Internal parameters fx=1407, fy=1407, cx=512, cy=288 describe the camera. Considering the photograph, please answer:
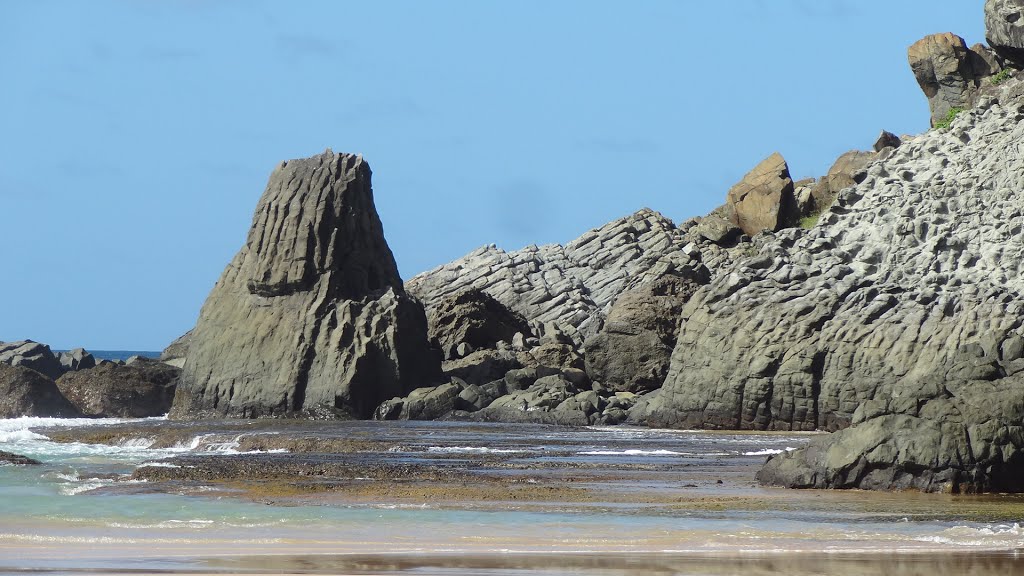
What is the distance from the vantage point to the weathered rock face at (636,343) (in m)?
56.3

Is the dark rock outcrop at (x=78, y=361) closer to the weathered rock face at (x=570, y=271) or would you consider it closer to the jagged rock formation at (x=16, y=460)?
the weathered rock face at (x=570, y=271)

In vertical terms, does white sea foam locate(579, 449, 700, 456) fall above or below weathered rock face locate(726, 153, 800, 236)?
below

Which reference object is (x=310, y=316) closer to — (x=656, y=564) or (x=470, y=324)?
(x=470, y=324)

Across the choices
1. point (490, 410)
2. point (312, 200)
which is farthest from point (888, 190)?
point (312, 200)

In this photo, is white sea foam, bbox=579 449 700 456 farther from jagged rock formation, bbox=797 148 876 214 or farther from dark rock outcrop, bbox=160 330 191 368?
dark rock outcrop, bbox=160 330 191 368

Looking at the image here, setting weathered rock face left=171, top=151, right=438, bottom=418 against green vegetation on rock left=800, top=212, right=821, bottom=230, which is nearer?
weathered rock face left=171, top=151, right=438, bottom=418

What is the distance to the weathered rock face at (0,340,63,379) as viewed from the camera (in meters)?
72.2

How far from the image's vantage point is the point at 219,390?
55938mm

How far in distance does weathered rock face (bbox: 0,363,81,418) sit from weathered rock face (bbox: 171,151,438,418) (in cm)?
453

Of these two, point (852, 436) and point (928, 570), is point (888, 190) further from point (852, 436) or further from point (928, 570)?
point (928, 570)

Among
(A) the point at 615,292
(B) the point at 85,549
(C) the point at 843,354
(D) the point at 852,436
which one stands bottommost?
(B) the point at 85,549

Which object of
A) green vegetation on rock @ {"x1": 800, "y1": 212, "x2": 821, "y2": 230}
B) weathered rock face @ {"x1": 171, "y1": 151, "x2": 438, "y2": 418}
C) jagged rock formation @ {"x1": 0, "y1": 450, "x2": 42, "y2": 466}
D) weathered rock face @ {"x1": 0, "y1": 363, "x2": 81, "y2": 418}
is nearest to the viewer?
jagged rock formation @ {"x1": 0, "y1": 450, "x2": 42, "y2": 466}

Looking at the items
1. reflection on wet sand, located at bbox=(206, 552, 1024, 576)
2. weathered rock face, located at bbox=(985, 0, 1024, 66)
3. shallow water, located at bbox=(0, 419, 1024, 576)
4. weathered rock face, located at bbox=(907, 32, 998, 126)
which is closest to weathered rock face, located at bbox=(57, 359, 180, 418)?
shallow water, located at bbox=(0, 419, 1024, 576)

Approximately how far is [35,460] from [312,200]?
2854 centimetres
